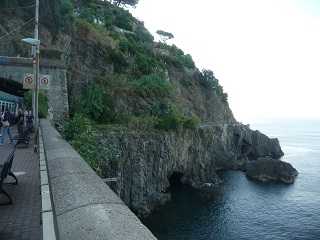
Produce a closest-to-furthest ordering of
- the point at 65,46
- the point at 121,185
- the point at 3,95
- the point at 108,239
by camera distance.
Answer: the point at 108,239
the point at 3,95
the point at 121,185
the point at 65,46

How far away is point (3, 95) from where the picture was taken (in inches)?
1273

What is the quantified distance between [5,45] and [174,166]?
2980 centimetres

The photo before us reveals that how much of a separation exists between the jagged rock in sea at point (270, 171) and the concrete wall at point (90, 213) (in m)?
58.8

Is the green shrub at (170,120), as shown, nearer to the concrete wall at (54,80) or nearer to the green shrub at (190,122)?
the green shrub at (190,122)

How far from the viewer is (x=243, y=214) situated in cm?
4166

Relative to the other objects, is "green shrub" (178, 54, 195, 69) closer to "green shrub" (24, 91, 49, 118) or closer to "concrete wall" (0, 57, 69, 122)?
"concrete wall" (0, 57, 69, 122)

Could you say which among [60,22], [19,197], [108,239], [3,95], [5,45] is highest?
[60,22]

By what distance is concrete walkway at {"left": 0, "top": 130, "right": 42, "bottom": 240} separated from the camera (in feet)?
22.5

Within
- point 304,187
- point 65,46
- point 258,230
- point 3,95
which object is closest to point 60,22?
point 65,46

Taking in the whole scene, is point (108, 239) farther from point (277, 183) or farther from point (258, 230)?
point (277, 183)

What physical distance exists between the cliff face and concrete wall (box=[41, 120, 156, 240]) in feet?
95.5

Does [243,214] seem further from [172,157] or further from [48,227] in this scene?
[48,227]

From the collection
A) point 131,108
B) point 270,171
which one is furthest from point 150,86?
point 270,171

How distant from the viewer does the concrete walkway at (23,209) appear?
270 inches
